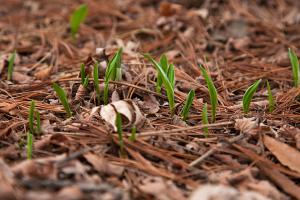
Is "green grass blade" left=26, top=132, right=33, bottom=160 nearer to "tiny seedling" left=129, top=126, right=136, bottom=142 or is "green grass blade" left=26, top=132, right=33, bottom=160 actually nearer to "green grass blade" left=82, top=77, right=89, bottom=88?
"tiny seedling" left=129, top=126, right=136, bottom=142

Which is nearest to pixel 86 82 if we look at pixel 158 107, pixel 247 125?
pixel 158 107

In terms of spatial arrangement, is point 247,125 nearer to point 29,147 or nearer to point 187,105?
point 187,105

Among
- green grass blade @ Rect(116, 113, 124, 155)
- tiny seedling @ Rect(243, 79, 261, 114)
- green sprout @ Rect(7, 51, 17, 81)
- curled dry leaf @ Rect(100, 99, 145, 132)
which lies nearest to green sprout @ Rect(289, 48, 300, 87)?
tiny seedling @ Rect(243, 79, 261, 114)

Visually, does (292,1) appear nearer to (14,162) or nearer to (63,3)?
(63,3)

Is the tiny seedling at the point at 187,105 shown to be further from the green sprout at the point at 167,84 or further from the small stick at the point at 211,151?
the small stick at the point at 211,151

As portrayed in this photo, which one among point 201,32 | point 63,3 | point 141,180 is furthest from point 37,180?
point 63,3
